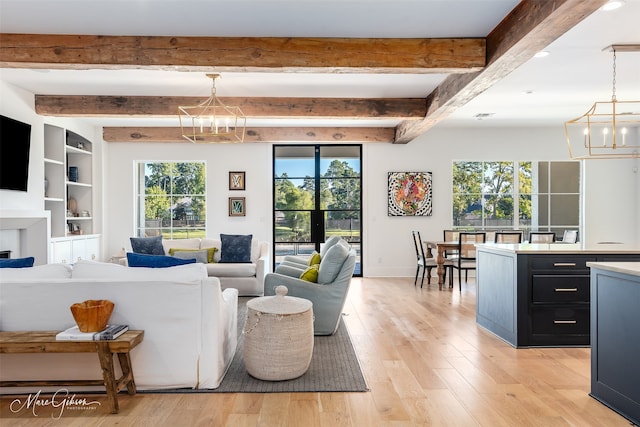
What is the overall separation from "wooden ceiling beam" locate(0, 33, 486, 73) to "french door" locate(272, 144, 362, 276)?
4.87 metres

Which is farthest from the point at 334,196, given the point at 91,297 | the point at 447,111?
the point at 91,297

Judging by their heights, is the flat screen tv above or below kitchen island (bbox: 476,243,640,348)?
above

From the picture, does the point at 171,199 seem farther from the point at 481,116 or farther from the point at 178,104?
the point at 481,116

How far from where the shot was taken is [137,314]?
9.80ft

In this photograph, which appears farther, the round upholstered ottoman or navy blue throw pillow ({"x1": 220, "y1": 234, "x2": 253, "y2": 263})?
navy blue throw pillow ({"x1": 220, "y1": 234, "x2": 253, "y2": 263})

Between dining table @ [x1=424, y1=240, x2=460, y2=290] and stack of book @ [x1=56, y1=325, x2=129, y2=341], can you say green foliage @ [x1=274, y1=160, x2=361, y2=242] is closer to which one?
dining table @ [x1=424, y1=240, x2=460, y2=290]

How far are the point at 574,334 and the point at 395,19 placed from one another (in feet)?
9.96

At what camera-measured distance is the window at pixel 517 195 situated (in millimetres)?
8820

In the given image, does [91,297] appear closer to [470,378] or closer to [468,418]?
[468,418]

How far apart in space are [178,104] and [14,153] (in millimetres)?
1998

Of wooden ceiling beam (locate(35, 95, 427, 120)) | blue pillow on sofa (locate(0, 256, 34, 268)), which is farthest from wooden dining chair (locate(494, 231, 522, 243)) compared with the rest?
blue pillow on sofa (locate(0, 256, 34, 268))

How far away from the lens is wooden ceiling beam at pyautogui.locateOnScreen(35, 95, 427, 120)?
6.25 m

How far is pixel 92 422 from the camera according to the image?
261 centimetres

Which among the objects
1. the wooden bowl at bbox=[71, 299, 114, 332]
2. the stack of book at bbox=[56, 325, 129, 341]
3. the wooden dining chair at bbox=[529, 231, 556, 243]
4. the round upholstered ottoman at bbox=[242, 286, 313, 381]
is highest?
the wooden dining chair at bbox=[529, 231, 556, 243]
